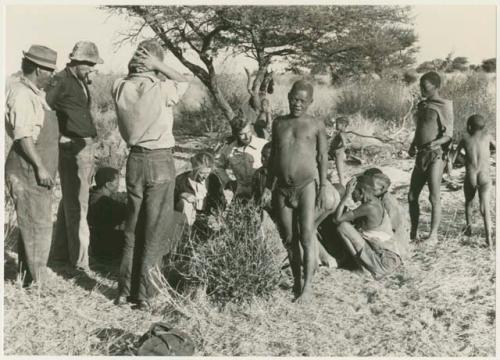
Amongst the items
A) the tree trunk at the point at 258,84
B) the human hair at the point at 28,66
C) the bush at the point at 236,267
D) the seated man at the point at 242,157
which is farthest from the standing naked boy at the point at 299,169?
the tree trunk at the point at 258,84

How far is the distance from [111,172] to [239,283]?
190 cm

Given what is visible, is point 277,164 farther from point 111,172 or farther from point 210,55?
point 210,55

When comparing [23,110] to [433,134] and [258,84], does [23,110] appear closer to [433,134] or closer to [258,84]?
[433,134]

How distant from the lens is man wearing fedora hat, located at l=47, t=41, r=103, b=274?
4.86 meters

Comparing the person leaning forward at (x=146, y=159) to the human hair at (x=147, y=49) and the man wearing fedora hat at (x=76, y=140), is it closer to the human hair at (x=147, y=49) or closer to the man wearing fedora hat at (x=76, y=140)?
the human hair at (x=147, y=49)

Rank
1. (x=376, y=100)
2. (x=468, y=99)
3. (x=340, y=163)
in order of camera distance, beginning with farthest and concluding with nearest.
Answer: (x=376, y=100), (x=468, y=99), (x=340, y=163)

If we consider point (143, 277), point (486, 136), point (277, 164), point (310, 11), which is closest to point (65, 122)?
point (143, 277)

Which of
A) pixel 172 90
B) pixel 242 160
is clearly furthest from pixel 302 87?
pixel 242 160

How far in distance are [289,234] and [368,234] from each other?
933 millimetres

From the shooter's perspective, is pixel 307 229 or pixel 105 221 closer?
pixel 307 229

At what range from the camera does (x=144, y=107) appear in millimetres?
3965

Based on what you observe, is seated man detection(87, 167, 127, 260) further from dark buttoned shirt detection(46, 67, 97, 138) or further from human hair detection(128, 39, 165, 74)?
human hair detection(128, 39, 165, 74)

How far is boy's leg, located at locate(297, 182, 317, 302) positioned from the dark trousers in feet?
3.02

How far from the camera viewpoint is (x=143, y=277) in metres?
4.19
